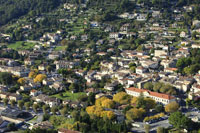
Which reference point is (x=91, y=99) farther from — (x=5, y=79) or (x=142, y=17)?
(x=142, y=17)

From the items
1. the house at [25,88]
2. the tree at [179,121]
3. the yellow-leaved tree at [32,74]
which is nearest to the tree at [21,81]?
the house at [25,88]

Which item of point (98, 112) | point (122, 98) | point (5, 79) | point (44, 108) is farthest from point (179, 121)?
point (5, 79)

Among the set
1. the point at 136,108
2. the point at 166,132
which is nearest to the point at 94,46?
the point at 136,108

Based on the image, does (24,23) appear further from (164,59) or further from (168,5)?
(164,59)

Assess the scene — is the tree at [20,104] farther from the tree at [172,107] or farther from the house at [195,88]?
the house at [195,88]

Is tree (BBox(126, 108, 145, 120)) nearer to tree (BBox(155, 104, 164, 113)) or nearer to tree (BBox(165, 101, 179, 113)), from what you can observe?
tree (BBox(155, 104, 164, 113))

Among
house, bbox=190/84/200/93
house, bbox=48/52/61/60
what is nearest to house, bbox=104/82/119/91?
house, bbox=190/84/200/93

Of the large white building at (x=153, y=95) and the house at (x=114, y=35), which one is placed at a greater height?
the house at (x=114, y=35)
